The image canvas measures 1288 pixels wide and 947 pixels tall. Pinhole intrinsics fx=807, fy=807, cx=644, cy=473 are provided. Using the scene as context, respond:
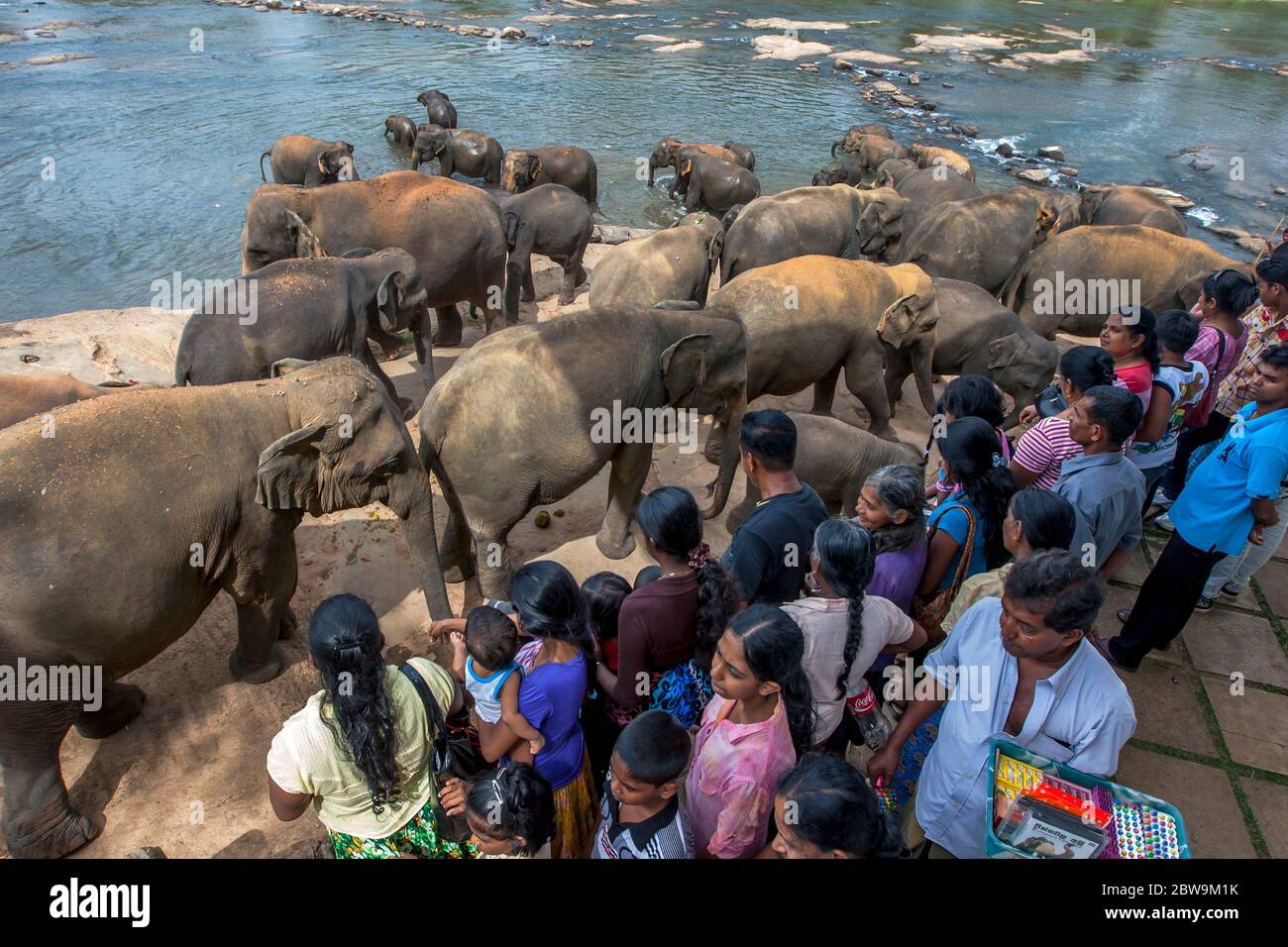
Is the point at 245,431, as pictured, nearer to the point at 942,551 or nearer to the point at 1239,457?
the point at 942,551

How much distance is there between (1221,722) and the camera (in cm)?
486

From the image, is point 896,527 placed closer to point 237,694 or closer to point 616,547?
point 616,547

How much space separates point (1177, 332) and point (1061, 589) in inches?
139

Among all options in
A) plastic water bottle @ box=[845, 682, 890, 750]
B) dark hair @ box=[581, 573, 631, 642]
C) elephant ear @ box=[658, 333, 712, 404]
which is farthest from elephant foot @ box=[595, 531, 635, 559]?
plastic water bottle @ box=[845, 682, 890, 750]

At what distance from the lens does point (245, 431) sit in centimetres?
439

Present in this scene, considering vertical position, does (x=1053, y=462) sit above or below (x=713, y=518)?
above

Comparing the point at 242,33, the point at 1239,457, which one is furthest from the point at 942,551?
the point at 242,33

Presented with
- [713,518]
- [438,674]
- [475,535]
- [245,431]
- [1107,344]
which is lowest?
[713,518]

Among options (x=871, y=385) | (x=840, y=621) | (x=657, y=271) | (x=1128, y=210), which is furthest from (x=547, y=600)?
(x=1128, y=210)

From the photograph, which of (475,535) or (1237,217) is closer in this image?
(475,535)

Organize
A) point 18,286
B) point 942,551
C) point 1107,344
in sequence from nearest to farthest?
1. point 942,551
2. point 1107,344
3. point 18,286

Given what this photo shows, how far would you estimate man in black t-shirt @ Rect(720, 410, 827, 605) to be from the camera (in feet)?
12.6

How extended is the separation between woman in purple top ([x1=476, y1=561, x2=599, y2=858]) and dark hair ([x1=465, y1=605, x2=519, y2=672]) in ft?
0.26

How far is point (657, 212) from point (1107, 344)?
40.1ft
